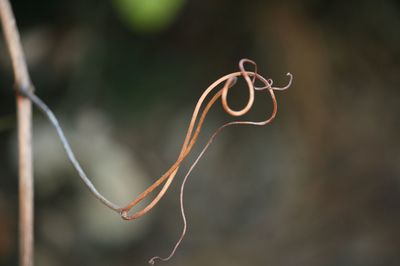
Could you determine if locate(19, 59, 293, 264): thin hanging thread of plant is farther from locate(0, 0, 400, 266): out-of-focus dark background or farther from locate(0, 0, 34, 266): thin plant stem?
locate(0, 0, 400, 266): out-of-focus dark background

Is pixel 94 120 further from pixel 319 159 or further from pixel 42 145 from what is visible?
pixel 319 159

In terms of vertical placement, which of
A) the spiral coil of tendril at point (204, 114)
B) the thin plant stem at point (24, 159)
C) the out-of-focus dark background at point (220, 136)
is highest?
the out-of-focus dark background at point (220, 136)

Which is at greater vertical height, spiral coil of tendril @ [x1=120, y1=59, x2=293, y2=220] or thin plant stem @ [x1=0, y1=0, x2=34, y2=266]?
thin plant stem @ [x1=0, y1=0, x2=34, y2=266]

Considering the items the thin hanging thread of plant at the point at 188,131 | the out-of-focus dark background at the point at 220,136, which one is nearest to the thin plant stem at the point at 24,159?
the thin hanging thread of plant at the point at 188,131

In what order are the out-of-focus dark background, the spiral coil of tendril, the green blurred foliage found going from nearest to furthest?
the spiral coil of tendril, the green blurred foliage, the out-of-focus dark background

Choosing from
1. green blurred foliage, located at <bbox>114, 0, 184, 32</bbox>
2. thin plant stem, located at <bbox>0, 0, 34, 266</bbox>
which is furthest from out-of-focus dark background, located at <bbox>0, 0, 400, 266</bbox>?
thin plant stem, located at <bbox>0, 0, 34, 266</bbox>

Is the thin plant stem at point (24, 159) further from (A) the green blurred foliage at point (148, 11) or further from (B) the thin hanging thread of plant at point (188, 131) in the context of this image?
(A) the green blurred foliage at point (148, 11)

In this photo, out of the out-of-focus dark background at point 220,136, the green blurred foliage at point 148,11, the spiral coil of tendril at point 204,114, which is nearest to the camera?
the spiral coil of tendril at point 204,114

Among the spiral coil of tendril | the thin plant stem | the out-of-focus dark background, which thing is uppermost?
the out-of-focus dark background
